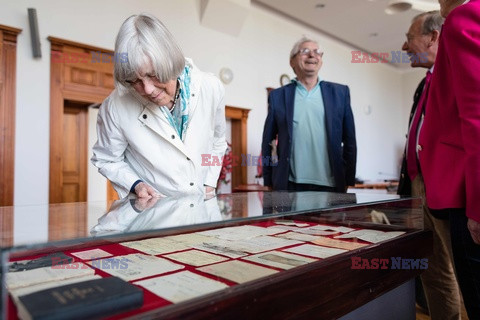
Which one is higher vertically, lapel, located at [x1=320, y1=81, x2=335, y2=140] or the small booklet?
lapel, located at [x1=320, y1=81, x2=335, y2=140]

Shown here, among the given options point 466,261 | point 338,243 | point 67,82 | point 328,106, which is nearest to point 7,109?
point 67,82

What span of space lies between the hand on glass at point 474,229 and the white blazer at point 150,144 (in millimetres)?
1120

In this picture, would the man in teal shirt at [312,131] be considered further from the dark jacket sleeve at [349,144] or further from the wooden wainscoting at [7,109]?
the wooden wainscoting at [7,109]

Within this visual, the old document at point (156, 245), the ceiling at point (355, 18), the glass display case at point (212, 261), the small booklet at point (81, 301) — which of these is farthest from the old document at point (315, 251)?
the ceiling at point (355, 18)

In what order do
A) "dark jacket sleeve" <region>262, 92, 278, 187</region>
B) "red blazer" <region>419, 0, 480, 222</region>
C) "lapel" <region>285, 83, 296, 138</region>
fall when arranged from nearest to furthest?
"red blazer" <region>419, 0, 480, 222</region> → "lapel" <region>285, 83, 296, 138</region> → "dark jacket sleeve" <region>262, 92, 278, 187</region>

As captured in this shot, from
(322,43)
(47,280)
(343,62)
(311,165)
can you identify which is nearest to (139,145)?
(47,280)

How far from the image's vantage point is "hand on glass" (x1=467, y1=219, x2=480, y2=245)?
4.04ft

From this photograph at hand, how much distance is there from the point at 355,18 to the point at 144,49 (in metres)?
7.36

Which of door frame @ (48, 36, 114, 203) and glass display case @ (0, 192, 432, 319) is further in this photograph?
door frame @ (48, 36, 114, 203)

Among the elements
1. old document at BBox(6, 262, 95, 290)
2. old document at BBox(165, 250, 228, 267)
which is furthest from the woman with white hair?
old document at BBox(6, 262, 95, 290)

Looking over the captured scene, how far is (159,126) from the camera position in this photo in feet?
5.78

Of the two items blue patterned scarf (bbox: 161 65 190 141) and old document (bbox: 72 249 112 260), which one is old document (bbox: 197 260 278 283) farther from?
blue patterned scarf (bbox: 161 65 190 141)

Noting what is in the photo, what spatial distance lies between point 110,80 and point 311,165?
338cm

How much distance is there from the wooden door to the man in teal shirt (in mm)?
3151
